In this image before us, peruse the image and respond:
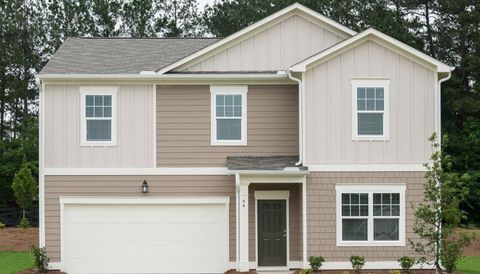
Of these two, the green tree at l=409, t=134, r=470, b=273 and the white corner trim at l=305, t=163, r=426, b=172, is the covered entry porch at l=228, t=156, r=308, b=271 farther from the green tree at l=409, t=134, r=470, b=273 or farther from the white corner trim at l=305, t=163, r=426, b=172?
the green tree at l=409, t=134, r=470, b=273

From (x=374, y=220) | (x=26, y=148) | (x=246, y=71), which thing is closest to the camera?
(x=374, y=220)

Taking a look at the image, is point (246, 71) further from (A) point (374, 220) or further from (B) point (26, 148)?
(B) point (26, 148)

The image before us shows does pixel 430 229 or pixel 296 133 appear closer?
pixel 430 229

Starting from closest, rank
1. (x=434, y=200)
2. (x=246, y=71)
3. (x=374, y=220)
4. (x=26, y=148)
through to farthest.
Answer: (x=434, y=200) → (x=374, y=220) → (x=246, y=71) → (x=26, y=148)

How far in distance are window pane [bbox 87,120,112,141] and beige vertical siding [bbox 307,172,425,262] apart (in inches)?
226

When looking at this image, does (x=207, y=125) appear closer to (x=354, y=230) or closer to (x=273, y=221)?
(x=273, y=221)

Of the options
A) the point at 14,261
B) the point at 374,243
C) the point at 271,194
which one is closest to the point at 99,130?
the point at 271,194

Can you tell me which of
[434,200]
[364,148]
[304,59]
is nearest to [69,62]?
[304,59]

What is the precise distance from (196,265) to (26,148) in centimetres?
2070

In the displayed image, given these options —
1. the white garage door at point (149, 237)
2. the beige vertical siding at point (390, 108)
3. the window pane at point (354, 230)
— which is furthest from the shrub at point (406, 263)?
the white garage door at point (149, 237)

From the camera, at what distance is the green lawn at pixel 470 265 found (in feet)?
77.0

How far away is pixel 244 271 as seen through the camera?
23.6m

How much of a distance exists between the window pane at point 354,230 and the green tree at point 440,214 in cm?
169

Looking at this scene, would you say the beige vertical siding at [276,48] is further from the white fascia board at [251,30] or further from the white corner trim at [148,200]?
the white corner trim at [148,200]
